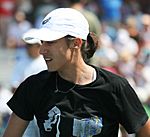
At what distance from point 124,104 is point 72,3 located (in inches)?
145

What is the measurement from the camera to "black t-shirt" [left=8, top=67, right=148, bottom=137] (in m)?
3.87

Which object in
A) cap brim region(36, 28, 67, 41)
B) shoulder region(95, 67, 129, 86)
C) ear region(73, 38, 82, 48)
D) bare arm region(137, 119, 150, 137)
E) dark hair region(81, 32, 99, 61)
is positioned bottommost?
bare arm region(137, 119, 150, 137)

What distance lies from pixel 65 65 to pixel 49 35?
239 millimetres

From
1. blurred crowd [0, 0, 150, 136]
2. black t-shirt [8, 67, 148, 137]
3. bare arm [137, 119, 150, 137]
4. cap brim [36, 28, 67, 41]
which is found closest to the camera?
cap brim [36, 28, 67, 41]

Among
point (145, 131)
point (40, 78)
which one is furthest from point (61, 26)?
point (145, 131)

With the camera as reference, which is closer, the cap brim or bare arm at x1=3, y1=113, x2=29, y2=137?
the cap brim

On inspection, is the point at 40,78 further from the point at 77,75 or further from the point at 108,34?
the point at 108,34

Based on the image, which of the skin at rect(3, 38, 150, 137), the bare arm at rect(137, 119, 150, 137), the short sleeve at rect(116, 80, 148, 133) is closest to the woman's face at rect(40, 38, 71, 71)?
the skin at rect(3, 38, 150, 137)

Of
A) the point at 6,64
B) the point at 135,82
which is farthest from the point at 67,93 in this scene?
the point at 6,64

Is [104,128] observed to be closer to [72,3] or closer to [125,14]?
[72,3]

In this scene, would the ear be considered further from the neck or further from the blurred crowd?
the blurred crowd

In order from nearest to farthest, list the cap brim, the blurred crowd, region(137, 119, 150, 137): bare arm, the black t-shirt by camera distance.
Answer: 1. the cap brim
2. the black t-shirt
3. region(137, 119, 150, 137): bare arm
4. the blurred crowd

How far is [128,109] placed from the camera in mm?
3916

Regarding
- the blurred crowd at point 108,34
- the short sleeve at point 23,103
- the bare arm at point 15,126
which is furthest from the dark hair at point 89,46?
the blurred crowd at point 108,34
